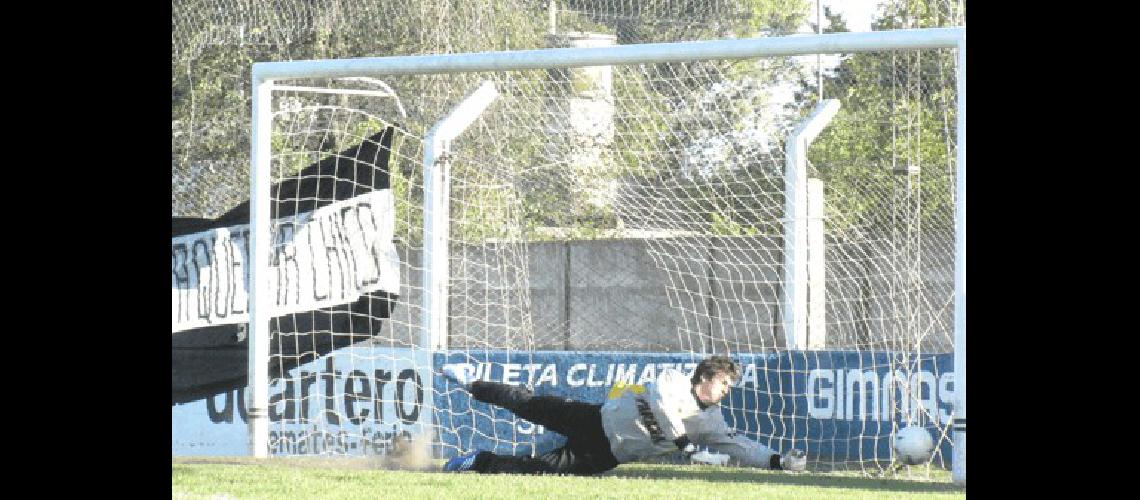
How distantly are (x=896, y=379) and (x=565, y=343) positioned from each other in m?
4.22

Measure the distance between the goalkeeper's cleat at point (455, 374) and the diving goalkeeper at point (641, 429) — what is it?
0.65 m

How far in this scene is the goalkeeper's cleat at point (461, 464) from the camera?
355 inches

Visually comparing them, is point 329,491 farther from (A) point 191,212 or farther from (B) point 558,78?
(B) point 558,78

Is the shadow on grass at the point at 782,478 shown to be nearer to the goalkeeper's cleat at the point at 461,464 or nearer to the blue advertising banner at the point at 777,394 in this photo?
the blue advertising banner at the point at 777,394

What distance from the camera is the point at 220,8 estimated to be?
15922 mm

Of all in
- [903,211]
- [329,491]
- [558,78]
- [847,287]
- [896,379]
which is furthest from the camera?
[558,78]

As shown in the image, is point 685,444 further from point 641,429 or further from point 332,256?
point 332,256

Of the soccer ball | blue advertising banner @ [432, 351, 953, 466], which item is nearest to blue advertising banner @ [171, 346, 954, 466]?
blue advertising banner @ [432, 351, 953, 466]

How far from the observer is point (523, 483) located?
27.2ft

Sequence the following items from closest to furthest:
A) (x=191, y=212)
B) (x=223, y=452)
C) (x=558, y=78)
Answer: (x=223, y=452)
(x=191, y=212)
(x=558, y=78)

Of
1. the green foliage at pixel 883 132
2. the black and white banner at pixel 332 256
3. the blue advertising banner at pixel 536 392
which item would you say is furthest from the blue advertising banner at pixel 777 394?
the green foliage at pixel 883 132

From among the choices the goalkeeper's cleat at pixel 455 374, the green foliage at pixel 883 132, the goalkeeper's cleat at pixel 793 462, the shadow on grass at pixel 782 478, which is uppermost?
the green foliage at pixel 883 132
